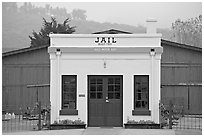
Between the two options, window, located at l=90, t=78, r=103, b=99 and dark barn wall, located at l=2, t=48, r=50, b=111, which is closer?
window, located at l=90, t=78, r=103, b=99

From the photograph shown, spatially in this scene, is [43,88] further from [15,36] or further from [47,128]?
[15,36]

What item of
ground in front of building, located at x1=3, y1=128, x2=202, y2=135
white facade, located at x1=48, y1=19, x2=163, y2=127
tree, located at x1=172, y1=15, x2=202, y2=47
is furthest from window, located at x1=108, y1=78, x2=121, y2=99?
tree, located at x1=172, y1=15, x2=202, y2=47

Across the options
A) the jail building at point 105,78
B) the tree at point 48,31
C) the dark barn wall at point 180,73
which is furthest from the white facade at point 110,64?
the tree at point 48,31

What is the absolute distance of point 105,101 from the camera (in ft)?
53.4

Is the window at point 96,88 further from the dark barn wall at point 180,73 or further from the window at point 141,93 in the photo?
the dark barn wall at point 180,73

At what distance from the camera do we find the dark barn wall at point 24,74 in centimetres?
2625

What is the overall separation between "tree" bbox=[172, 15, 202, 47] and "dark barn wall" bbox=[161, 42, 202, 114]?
40.7m

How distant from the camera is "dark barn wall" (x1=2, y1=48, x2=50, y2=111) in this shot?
86.1ft

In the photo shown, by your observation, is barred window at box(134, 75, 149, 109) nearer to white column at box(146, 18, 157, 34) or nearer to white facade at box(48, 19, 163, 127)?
white facade at box(48, 19, 163, 127)

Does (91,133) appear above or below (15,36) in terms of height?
below

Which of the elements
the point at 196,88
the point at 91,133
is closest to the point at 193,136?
the point at 91,133

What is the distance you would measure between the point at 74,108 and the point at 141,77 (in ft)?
9.21

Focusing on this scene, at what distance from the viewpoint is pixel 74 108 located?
16.4 m

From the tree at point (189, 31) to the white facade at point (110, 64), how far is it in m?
50.3
